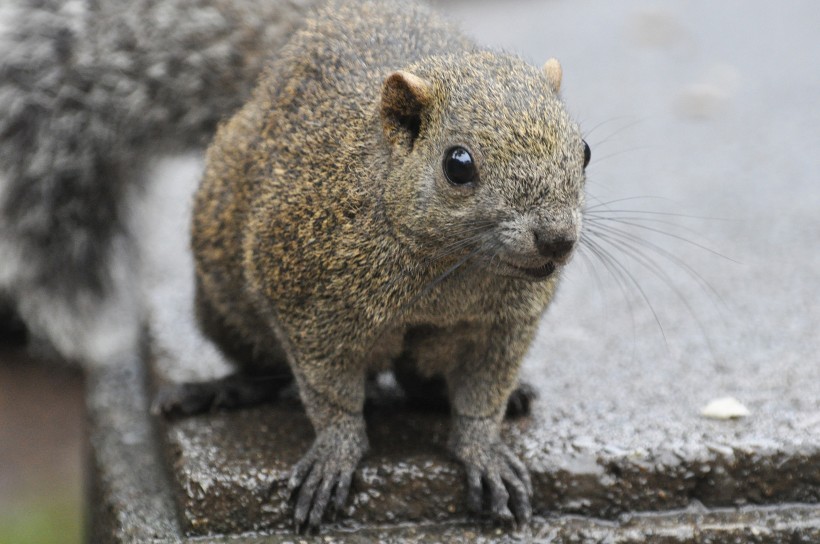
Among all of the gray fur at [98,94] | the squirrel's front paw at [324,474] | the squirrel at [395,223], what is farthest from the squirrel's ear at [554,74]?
the gray fur at [98,94]

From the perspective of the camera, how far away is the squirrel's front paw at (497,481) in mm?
2771

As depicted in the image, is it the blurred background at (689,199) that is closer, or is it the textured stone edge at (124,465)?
the textured stone edge at (124,465)

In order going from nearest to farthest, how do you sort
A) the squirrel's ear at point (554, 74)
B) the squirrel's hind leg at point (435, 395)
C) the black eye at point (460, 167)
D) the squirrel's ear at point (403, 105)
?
1. the black eye at point (460, 167)
2. the squirrel's ear at point (403, 105)
3. the squirrel's ear at point (554, 74)
4. the squirrel's hind leg at point (435, 395)

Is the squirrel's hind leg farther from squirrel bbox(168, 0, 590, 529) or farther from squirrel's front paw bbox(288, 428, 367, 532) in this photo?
squirrel's front paw bbox(288, 428, 367, 532)

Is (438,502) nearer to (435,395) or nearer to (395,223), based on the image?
(435,395)

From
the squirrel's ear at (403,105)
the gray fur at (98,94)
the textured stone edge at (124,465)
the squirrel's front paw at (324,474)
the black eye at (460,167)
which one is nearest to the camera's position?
the black eye at (460,167)

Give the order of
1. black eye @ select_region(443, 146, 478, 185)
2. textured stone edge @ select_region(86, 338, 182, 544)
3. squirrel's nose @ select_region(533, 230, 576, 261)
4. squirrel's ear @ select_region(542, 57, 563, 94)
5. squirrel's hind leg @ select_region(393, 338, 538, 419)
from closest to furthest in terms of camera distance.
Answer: squirrel's nose @ select_region(533, 230, 576, 261) → black eye @ select_region(443, 146, 478, 185) → squirrel's ear @ select_region(542, 57, 563, 94) → textured stone edge @ select_region(86, 338, 182, 544) → squirrel's hind leg @ select_region(393, 338, 538, 419)

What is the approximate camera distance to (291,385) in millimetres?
3416

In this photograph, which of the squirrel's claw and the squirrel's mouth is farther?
the squirrel's claw

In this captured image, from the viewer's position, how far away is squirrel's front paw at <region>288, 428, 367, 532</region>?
2.76m

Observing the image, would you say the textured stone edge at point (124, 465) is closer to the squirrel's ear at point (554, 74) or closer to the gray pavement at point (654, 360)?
the gray pavement at point (654, 360)

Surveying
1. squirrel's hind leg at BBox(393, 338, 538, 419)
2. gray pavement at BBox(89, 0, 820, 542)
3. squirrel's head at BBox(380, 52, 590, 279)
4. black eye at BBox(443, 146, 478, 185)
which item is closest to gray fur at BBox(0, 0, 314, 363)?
gray pavement at BBox(89, 0, 820, 542)

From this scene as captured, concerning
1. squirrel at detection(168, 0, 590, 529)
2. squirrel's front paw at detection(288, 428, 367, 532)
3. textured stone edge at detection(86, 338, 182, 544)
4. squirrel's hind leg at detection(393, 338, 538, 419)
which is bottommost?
textured stone edge at detection(86, 338, 182, 544)

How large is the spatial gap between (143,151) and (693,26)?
15.2ft
